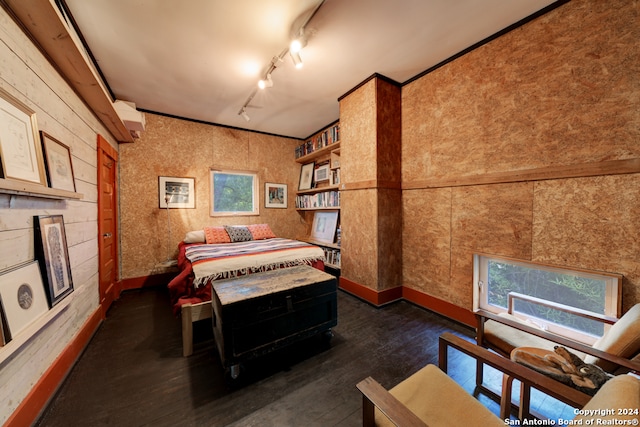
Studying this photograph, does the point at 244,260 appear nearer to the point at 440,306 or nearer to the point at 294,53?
the point at 294,53

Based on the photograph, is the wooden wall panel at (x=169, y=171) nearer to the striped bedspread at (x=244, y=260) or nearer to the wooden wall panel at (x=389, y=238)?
the striped bedspread at (x=244, y=260)

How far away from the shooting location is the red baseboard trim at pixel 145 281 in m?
3.34

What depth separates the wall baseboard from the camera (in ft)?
7.54

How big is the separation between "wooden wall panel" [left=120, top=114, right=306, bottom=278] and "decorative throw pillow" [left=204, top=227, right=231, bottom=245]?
42 cm

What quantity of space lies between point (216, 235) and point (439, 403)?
345 centimetres

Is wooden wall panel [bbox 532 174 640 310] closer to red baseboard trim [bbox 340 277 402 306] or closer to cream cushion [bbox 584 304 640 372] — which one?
cream cushion [bbox 584 304 640 372]

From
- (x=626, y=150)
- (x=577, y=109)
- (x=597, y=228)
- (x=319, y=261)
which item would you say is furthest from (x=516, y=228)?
(x=319, y=261)

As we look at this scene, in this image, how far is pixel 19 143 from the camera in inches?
48.8

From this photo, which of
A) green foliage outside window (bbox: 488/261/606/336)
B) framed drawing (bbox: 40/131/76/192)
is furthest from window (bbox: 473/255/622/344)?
framed drawing (bbox: 40/131/76/192)

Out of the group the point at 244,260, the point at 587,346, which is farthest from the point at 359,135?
the point at 587,346

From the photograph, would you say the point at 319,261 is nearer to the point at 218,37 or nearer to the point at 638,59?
the point at 218,37

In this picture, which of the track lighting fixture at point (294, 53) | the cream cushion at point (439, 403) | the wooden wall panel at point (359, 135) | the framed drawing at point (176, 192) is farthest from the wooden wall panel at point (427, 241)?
the framed drawing at point (176, 192)

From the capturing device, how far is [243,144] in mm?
4266

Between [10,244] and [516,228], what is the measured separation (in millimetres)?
3422
